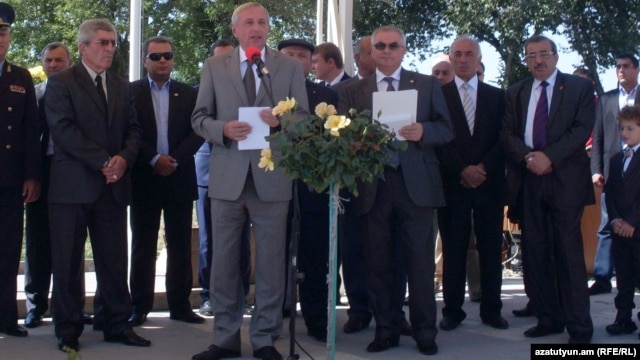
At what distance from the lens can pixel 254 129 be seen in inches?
244

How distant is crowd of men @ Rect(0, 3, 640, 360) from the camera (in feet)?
21.0

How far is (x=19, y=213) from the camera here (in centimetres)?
698

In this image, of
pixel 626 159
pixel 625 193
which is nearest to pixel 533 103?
pixel 626 159

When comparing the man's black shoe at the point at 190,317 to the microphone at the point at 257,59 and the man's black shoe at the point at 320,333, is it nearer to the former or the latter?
the man's black shoe at the point at 320,333

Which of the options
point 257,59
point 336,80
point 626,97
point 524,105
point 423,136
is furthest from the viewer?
point 626,97

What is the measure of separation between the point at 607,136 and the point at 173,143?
13.1 ft

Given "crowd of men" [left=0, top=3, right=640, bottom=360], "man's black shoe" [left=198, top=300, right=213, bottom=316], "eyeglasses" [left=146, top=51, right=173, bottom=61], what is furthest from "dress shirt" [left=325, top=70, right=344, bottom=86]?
"man's black shoe" [left=198, top=300, right=213, bottom=316]

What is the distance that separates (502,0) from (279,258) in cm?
2374

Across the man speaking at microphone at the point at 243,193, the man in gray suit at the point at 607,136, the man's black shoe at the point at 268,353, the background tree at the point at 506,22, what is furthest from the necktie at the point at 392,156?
the background tree at the point at 506,22

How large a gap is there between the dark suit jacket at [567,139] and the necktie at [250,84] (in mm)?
2034

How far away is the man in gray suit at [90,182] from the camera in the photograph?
6.65 meters

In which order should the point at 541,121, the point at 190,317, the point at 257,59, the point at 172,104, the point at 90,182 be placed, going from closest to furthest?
the point at 257,59, the point at 90,182, the point at 541,121, the point at 172,104, the point at 190,317

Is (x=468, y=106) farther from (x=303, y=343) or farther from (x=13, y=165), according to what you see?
(x=13, y=165)

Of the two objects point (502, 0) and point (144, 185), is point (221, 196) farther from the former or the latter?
point (502, 0)
